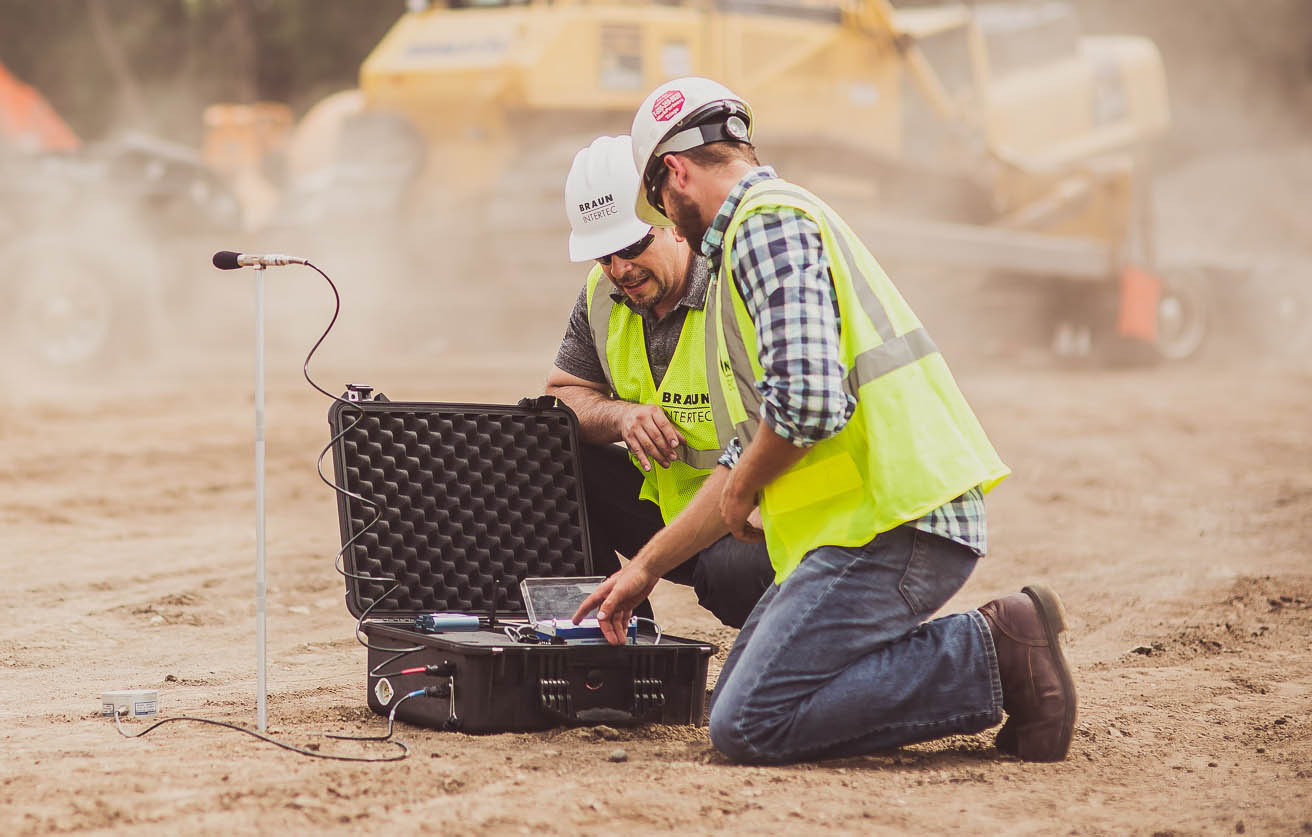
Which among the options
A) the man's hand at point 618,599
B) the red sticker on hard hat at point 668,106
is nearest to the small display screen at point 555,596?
the man's hand at point 618,599

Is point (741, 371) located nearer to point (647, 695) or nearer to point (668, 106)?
point (668, 106)

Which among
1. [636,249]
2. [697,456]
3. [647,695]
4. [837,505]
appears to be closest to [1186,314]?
[697,456]

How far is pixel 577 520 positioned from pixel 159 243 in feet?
32.6

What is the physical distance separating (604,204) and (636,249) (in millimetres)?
166

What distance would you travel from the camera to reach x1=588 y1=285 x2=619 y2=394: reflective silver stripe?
175 inches

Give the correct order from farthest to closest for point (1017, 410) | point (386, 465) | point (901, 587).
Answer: point (1017, 410)
point (386, 465)
point (901, 587)

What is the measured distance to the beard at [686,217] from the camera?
3.49 metres

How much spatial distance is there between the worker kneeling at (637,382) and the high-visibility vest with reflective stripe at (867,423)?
625 millimetres

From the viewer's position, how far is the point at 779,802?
10.6 ft

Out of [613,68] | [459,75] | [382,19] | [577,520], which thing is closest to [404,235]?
[459,75]

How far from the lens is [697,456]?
14.0ft

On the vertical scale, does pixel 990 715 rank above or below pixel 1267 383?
below

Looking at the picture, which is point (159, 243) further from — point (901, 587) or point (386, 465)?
point (901, 587)

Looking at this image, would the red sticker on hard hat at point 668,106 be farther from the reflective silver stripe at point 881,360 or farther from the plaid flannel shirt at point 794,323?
the reflective silver stripe at point 881,360
